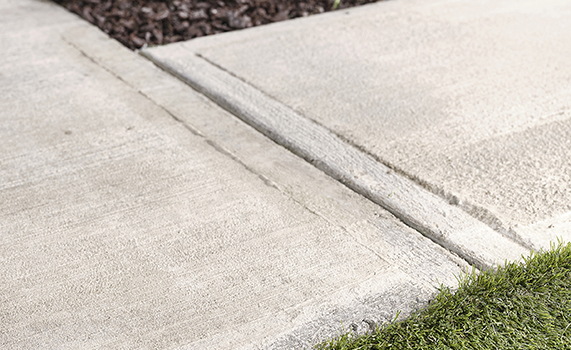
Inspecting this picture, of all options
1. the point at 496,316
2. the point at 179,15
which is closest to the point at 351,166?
the point at 496,316

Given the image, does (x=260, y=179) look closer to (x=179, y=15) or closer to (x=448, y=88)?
(x=448, y=88)

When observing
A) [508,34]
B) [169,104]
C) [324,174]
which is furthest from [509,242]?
[508,34]

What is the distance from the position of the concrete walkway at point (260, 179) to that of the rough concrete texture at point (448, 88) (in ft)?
0.05

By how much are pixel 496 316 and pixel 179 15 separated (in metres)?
4.09

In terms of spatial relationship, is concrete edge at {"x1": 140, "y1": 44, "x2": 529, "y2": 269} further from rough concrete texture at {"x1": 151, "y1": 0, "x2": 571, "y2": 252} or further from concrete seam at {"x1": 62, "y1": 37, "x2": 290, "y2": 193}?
concrete seam at {"x1": 62, "y1": 37, "x2": 290, "y2": 193}

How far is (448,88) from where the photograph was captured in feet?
12.9

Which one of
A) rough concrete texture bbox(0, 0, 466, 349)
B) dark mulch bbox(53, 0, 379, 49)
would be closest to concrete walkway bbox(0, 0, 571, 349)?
rough concrete texture bbox(0, 0, 466, 349)

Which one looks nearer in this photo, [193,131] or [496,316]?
[496,316]

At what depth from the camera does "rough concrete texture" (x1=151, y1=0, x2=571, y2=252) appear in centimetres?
287

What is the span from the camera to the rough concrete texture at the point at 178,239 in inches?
82.3

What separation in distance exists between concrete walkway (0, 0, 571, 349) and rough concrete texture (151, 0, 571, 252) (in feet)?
0.05

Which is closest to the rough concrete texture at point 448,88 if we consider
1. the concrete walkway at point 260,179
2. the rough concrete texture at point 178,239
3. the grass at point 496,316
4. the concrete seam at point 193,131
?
the concrete walkway at point 260,179

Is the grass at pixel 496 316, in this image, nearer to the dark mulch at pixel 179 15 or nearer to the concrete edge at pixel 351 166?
the concrete edge at pixel 351 166

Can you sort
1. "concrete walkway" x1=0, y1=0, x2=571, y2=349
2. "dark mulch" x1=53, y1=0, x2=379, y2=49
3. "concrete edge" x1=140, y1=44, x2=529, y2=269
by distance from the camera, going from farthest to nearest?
1. "dark mulch" x1=53, y1=0, x2=379, y2=49
2. "concrete edge" x1=140, y1=44, x2=529, y2=269
3. "concrete walkway" x1=0, y1=0, x2=571, y2=349
